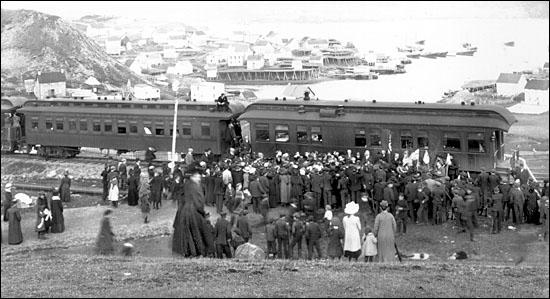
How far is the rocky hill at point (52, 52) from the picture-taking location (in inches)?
1340

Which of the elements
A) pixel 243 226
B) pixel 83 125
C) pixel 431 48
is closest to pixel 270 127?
pixel 83 125

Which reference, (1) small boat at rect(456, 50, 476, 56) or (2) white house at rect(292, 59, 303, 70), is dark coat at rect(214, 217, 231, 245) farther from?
(1) small boat at rect(456, 50, 476, 56)

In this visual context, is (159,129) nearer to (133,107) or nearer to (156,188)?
(133,107)

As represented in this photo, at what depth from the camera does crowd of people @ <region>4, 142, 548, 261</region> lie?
40.8ft

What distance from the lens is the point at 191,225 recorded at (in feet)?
36.0

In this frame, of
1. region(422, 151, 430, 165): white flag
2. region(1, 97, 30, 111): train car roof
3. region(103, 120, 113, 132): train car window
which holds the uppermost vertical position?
region(1, 97, 30, 111): train car roof

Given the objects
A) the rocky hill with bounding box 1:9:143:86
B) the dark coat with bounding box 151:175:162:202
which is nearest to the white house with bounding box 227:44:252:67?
the rocky hill with bounding box 1:9:143:86

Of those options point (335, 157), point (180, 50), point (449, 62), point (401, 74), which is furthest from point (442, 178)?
point (449, 62)

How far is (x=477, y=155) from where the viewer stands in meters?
19.5

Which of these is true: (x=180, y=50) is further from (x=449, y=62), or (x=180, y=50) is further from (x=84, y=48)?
(x=449, y=62)

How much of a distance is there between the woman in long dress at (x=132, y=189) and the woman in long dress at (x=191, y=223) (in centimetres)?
737

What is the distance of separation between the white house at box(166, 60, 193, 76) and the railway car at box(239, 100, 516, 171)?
2889cm

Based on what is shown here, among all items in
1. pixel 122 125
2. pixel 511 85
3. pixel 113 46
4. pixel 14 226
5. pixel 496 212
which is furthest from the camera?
pixel 511 85

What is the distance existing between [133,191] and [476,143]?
1069 centimetres
